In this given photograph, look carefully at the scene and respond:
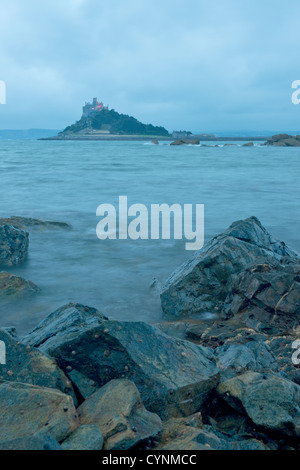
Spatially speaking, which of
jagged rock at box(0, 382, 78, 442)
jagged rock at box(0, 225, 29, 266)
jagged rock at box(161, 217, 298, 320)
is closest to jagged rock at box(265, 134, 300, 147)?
jagged rock at box(0, 225, 29, 266)

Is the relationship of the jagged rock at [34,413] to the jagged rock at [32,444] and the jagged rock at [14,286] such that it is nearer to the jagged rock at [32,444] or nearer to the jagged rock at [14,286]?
the jagged rock at [32,444]

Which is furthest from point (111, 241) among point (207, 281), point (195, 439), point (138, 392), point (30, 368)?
point (195, 439)

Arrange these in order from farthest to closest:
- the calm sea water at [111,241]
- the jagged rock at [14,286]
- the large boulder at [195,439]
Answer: the calm sea water at [111,241], the jagged rock at [14,286], the large boulder at [195,439]

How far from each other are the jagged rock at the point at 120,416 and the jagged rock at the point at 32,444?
1.16 ft

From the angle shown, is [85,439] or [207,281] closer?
[85,439]

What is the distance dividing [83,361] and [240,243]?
409cm

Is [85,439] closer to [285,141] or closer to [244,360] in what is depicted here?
[244,360]

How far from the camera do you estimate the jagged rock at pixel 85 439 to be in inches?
99.3

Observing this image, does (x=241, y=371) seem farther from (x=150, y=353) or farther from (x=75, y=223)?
(x=75, y=223)

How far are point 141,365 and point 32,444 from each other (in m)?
1.05

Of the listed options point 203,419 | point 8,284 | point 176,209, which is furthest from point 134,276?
point 176,209

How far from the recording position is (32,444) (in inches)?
92.9

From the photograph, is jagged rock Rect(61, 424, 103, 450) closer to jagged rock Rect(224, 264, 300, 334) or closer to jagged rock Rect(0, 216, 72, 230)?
jagged rock Rect(224, 264, 300, 334)

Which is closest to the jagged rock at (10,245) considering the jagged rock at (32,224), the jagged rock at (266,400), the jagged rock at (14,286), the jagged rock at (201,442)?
the jagged rock at (14,286)
